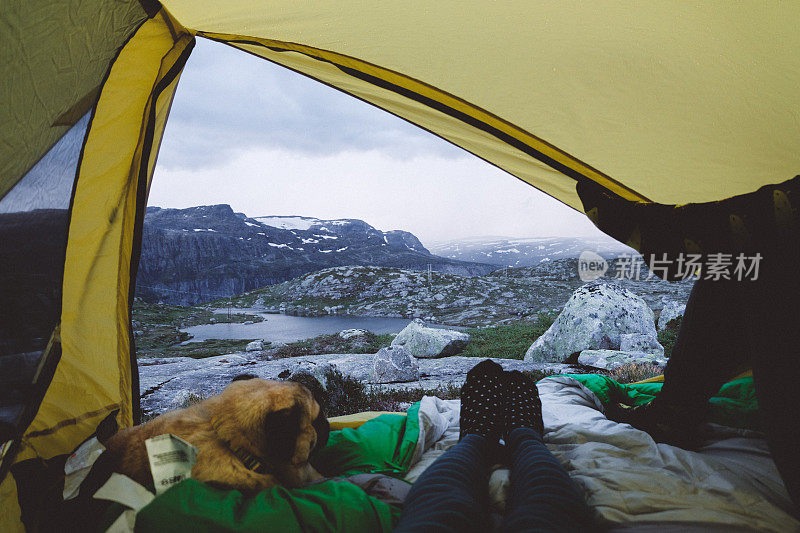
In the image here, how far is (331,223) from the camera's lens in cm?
19038

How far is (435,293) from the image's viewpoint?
3984 cm

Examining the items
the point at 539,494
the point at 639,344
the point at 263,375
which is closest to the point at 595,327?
the point at 639,344

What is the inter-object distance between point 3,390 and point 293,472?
123 cm

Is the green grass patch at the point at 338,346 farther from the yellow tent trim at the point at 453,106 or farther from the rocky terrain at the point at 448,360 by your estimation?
the yellow tent trim at the point at 453,106

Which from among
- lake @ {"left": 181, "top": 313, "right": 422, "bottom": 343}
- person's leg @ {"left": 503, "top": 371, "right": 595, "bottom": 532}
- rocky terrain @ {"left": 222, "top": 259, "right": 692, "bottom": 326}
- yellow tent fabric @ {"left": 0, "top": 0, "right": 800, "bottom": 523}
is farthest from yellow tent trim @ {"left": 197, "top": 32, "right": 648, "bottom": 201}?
rocky terrain @ {"left": 222, "top": 259, "right": 692, "bottom": 326}

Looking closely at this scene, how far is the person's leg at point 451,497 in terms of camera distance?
4.15 ft

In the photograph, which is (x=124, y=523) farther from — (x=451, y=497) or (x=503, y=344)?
(x=503, y=344)

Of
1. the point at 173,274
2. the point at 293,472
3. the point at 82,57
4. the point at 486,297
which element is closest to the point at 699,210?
the point at 293,472

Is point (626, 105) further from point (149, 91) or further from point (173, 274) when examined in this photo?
point (173, 274)

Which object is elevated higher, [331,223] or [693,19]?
[331,223]

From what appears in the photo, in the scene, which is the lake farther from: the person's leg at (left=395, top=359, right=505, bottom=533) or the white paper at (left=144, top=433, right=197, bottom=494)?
the white paper at (left=144, top=433, right=197, bottom=494)

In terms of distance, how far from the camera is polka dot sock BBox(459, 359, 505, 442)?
2.48 meters

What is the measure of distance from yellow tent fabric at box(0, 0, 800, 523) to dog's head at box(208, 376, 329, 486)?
83 centimetres

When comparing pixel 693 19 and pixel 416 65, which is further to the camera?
pixel 416 65
